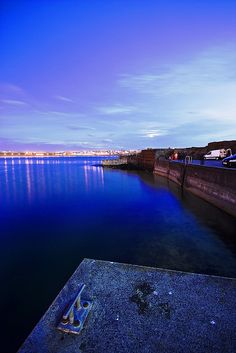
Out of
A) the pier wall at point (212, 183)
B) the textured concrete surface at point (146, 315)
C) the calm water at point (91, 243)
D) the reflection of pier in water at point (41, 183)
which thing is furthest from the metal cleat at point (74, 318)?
the reflection of pier in water at point (41, 183)

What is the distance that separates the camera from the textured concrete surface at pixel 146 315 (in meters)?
3.08

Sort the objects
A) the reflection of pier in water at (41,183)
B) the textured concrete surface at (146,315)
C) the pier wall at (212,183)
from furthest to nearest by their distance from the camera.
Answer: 1. the reflection of pier in water at (41,183)
2. the pier wall at (212,183)
3. the textured concrete surface at (146,315)

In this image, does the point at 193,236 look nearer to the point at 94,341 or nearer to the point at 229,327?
the point at 229,327

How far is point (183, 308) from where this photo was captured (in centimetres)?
369

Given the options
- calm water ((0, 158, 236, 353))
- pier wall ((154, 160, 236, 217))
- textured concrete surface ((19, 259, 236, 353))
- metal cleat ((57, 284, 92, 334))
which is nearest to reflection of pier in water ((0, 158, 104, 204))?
calm water ((0, 158, 236, 353))

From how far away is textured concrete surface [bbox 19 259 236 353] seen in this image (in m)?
3.08

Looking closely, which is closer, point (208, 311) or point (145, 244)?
point (208, 311)

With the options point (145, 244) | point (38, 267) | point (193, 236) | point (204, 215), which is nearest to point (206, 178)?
point (204, 215)

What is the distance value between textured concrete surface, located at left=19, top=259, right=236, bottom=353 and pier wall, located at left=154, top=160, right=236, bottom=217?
10.1 metres

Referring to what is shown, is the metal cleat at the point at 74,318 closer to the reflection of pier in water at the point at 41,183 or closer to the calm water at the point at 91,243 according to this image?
the calm water at the point at 91,243

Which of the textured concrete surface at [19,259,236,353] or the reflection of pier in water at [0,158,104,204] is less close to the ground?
the textured concrete surface at [19,259,236,353]

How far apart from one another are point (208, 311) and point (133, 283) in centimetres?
139

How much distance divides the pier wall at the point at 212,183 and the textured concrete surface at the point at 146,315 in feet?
33.2

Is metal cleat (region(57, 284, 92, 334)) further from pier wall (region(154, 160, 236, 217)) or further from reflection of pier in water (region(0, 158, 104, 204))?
reflection of pier in water (region(0, 158, 104, 204))
